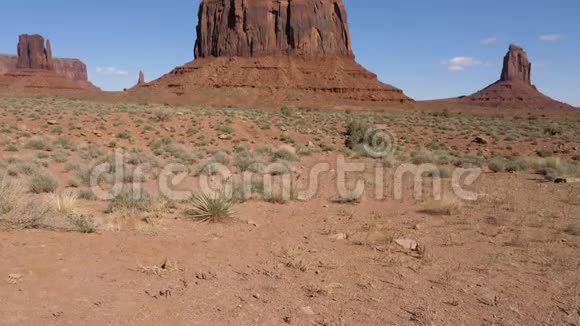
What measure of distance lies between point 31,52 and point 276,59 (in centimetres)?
7735

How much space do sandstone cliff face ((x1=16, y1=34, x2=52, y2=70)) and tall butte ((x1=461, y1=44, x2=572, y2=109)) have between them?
114596 millimetres

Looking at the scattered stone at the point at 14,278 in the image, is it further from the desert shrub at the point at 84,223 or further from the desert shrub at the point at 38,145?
the desert shrub at the point at 38,145

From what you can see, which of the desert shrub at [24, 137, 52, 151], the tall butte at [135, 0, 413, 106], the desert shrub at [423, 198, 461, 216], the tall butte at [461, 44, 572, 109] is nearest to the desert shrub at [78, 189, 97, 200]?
the desert shrub at [423, 198, 461, 216]

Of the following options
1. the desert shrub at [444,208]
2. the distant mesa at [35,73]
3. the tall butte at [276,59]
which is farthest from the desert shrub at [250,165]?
the distant mesa at [35,73]

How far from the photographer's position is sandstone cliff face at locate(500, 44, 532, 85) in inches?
4828

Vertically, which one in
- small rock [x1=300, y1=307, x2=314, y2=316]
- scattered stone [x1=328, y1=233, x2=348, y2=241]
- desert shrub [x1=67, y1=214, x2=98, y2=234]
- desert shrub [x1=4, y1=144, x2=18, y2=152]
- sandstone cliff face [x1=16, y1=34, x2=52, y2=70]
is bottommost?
small rock [x1=300, y1=307, x2=314, y2=316]

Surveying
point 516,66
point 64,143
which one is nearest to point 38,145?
point 64,143

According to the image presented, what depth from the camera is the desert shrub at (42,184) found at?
27.3ft

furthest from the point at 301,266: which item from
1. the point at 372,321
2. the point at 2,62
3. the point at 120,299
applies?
the point at 2,62

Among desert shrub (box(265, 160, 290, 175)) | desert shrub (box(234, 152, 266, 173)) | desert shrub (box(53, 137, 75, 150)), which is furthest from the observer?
desert shrub (box(53, 137, 75, 150))

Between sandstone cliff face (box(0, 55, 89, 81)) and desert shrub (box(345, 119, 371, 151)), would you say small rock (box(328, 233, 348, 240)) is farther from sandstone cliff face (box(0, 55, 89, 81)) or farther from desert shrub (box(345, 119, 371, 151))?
sandstone cliff face (box(0, 55, 89, 81))

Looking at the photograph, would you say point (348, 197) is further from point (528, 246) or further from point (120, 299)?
point (120, 299)

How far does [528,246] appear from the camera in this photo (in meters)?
5.61

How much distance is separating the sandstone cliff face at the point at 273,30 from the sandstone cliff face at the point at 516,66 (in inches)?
2501
